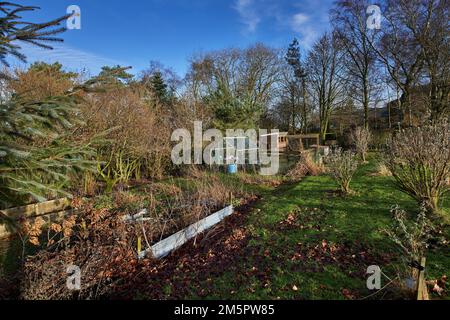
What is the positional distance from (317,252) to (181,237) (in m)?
2.51

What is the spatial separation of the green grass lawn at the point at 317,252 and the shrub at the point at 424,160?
0.50 m

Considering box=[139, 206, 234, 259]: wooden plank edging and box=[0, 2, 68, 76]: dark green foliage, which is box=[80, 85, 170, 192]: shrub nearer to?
box=[139, 206, 234, 259]: wooden plank edging

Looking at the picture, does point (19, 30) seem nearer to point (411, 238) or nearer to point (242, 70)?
point (411, 238)

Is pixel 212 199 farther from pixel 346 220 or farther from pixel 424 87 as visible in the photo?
pixel 424 87

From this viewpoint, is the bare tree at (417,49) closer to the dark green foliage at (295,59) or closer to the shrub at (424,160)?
the dark green foliage at (295,59)

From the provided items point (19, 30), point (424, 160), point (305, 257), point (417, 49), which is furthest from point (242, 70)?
point (19, 30)

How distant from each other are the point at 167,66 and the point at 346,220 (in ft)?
86.1

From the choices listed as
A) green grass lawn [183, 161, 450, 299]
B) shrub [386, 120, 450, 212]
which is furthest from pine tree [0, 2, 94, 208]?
shrub [386, 120, 450, 212]

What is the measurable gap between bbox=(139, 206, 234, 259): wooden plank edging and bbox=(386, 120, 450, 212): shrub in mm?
4262

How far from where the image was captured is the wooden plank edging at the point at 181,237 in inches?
171

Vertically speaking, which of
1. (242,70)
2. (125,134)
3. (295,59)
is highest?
(295,59)

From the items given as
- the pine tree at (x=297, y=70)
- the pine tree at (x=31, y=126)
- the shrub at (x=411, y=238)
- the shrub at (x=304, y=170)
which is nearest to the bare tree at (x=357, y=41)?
the pine tree at (x=297, y=70)

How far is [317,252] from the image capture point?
4.05 metres
